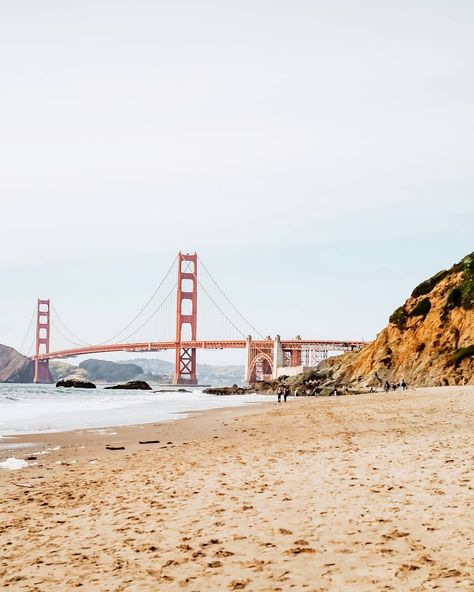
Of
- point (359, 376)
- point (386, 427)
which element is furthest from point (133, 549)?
point (359, 376)

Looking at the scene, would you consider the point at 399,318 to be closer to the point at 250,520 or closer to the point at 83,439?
the point at 83,439

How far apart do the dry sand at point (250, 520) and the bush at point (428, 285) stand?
52.8 m

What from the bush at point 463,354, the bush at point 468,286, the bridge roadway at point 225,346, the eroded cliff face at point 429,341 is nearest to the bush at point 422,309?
the eroded cliff face at point 429,341

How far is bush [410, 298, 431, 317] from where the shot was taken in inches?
2343

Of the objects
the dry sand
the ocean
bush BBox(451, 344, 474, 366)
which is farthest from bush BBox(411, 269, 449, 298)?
the dry sand

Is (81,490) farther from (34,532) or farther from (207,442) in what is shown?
(207,442)

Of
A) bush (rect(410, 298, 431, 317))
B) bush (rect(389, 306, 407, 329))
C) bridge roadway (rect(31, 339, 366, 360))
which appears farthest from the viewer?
bridge roadway (rect(31, 339, 366, 360))

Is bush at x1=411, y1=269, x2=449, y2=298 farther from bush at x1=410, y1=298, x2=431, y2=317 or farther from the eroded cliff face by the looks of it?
bush at x1=410, y1=298, x2=431, y2=317

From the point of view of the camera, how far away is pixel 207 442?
17.1 meters

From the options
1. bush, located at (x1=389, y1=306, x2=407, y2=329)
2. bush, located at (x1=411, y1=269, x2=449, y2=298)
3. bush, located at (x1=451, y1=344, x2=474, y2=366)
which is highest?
bush, located at (x1=411, y1=269, x2=449, y2=298)

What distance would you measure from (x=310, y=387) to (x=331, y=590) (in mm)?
60150

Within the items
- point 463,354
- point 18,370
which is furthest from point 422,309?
point 18,370

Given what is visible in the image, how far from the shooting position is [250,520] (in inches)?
284

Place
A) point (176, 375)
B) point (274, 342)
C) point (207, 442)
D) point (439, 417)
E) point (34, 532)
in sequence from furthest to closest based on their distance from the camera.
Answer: point (176, 375)
point (274, 342)
point (439, 417)
point (207, 442)
point (34, 532)
